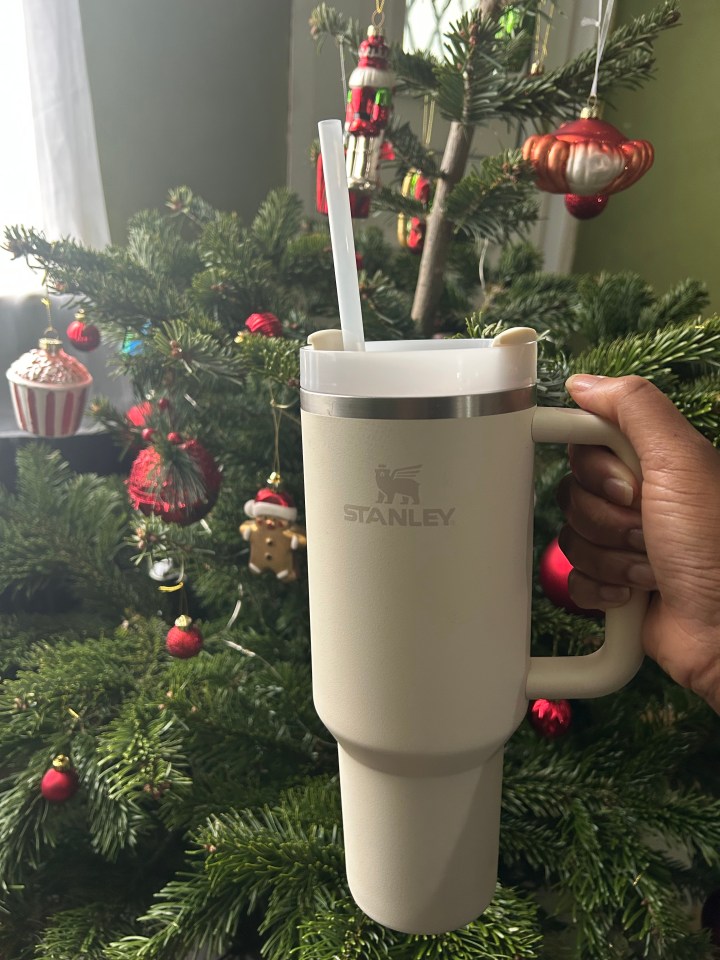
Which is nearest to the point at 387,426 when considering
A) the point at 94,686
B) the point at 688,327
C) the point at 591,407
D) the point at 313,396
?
the point at 313,396

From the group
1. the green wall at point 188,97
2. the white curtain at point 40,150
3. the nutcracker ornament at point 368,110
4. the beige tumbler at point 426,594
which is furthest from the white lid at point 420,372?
the green wall at point 188,97

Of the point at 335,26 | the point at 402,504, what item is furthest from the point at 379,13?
the point at 402,504

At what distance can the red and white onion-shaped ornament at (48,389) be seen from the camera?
75 cm

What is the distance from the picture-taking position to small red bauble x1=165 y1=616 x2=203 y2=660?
23.2 inches

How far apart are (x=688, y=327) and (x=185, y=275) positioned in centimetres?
50

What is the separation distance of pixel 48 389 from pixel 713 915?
2.53ft

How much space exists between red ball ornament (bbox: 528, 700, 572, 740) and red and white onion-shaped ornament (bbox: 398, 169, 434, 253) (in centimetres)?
48

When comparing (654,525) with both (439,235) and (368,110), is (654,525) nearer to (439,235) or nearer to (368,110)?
(439,235)

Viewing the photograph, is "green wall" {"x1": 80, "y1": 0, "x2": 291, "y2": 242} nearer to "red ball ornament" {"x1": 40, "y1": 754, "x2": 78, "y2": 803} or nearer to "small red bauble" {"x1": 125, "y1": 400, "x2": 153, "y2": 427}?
"small red bauble" {"x1": 125, "y1": 400, "x2": 153, "y2": 427}

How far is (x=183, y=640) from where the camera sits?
59 centimetres

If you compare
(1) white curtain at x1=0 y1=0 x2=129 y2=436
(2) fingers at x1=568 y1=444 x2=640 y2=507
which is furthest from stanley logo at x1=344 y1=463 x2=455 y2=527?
(1) white curtain at x1=0 y1=0 x2=129 y2=436

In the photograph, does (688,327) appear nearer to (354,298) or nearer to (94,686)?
(354,298)

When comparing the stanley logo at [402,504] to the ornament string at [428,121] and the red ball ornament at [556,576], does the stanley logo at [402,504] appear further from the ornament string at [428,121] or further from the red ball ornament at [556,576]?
the ornament string at [428,121]

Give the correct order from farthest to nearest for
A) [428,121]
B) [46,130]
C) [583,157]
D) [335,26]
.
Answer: [428,121], [46,130], [335,26], [583,157]
